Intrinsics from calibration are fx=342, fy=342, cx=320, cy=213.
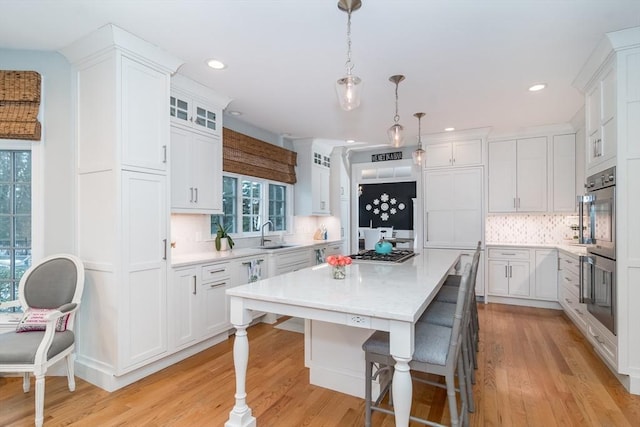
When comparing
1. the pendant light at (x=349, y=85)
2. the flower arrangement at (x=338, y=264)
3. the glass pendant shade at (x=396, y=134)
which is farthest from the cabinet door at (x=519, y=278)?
the pendant light at (x=349, y=85)

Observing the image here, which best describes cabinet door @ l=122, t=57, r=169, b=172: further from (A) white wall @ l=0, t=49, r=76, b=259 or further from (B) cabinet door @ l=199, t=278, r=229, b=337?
(B) cabinet door @ l=199, t=278, r=229, b=337

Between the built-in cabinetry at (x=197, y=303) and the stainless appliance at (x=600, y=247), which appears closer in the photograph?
the stainless appliance at (x=600, y=247)

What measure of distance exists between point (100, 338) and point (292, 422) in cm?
157

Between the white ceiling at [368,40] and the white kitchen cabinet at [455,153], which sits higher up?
the white ceiling at [368,40]

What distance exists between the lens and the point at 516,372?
277 cm

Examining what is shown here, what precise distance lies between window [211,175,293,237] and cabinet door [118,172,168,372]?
53.3 inches

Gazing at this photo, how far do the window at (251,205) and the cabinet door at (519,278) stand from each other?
335 centimetres

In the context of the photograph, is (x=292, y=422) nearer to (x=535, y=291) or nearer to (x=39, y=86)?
(x=39, y=86)

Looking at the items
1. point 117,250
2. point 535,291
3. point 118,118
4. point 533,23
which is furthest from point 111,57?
point 535,291

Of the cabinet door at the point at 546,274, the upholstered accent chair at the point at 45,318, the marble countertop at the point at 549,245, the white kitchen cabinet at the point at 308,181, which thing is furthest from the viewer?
the white kitchen cabinet at the point at 308,181

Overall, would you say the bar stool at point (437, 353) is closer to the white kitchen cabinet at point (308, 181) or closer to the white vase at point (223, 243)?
the white vase at point (223, 243)

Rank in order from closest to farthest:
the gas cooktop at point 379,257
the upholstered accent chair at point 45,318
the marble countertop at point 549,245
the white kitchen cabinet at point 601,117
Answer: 1. the upholstered accent chair at point 45,318
2. the white kitchen cabinet at point 601,117
3. the gas cooktop at point 379,257
4. the marble countertop at point 549,245

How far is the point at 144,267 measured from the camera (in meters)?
2.59

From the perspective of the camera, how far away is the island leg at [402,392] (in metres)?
1.52
